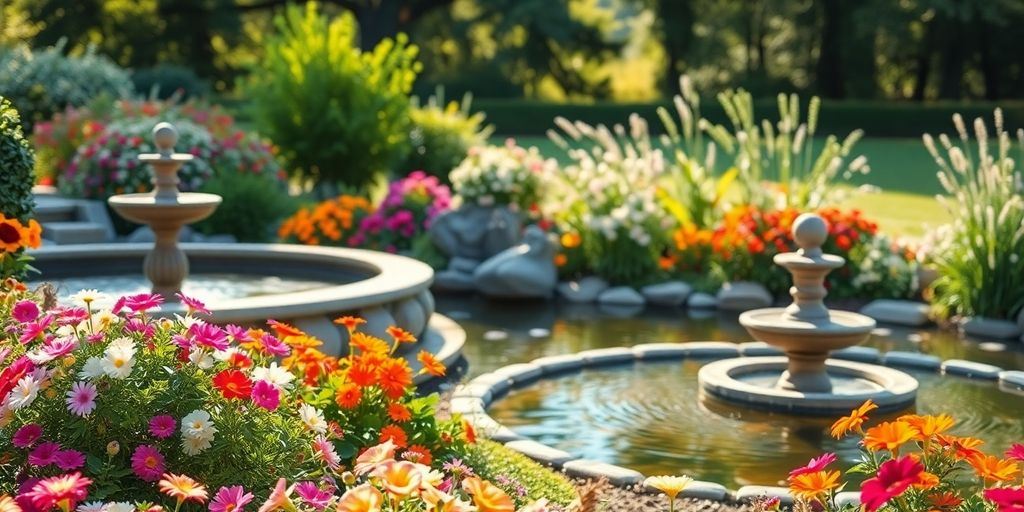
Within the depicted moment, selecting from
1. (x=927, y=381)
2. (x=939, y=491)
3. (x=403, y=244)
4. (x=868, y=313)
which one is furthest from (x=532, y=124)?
(x=939, y=491)

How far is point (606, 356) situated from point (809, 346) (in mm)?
1733

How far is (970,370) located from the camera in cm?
830

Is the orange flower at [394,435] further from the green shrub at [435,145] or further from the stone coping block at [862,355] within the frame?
the green shrub at [435,145]

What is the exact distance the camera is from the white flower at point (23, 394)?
11.4ft

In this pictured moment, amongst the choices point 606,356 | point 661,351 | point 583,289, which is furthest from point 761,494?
point 583,289

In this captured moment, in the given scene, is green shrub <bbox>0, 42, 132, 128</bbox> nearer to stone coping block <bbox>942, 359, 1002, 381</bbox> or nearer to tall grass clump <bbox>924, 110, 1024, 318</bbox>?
tall grass clump <bbox>924, 110, 1024, 318</bbox>

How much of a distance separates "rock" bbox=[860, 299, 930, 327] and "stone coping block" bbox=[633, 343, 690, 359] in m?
2.46

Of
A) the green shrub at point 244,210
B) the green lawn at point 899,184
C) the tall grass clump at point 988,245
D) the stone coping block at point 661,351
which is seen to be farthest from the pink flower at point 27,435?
the green shrub at point 244,210

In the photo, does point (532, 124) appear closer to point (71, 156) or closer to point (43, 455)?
point (71, 156)

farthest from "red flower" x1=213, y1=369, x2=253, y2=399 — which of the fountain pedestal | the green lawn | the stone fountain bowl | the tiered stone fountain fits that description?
the green lawn

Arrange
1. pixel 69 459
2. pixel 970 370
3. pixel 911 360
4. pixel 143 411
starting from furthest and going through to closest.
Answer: pixel 911 360
pixel 970 370
pixel 143 411
pixel 69 459

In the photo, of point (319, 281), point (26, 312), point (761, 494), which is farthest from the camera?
point (319, 281)

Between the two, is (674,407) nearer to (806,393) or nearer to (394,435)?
(806,393)

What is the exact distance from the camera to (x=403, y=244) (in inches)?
503
